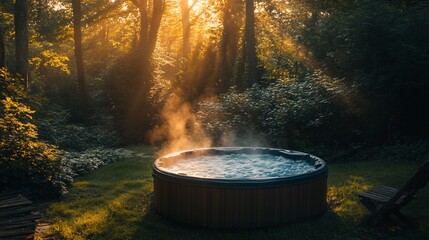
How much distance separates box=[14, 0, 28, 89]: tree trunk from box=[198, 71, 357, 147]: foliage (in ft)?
29.4

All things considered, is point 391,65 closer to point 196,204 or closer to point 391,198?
point 391,198

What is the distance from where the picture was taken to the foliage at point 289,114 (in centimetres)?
1502

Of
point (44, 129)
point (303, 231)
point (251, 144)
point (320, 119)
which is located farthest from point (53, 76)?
point (303, 231)

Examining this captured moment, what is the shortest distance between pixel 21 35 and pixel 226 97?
1040 centimetres

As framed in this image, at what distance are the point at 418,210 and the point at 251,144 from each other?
27.5 feet

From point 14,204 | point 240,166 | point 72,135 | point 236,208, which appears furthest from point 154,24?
point 236,208

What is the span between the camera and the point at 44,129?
682 inches

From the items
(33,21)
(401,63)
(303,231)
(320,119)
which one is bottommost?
(303,231)

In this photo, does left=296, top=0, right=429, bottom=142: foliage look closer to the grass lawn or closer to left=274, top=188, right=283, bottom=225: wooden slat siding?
the grass lawn

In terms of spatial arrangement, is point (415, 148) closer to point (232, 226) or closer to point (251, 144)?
point (251, 144)

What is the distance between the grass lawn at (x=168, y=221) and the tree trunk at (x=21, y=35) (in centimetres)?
911

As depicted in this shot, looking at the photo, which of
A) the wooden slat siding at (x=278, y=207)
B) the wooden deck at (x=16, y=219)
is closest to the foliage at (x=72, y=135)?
the wooden deck at (x=16, y=219)

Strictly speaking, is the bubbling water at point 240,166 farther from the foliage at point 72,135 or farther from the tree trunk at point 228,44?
the tree trunk at point 228,44

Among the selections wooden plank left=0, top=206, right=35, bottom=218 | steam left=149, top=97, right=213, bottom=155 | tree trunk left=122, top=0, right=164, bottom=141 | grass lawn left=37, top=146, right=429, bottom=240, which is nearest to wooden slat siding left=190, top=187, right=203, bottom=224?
grass lawn left=37, top=146, right=429, bottom=240
